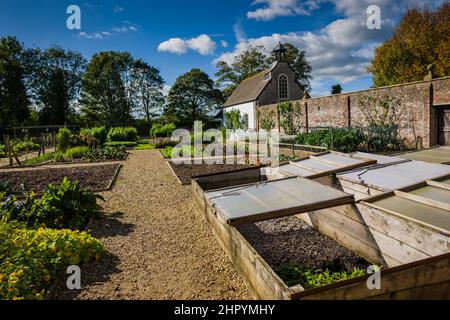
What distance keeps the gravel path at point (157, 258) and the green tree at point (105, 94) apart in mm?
39706

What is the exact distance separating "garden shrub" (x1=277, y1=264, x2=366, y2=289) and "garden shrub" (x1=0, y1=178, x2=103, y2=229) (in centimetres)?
419

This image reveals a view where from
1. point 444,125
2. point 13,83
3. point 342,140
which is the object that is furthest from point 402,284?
point 13,83

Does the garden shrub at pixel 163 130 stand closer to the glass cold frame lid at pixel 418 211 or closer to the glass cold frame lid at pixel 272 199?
the glass cold frame lid at pixel 272 199

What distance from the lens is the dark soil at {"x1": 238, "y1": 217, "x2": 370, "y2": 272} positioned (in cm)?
463

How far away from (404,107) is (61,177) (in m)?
15.7

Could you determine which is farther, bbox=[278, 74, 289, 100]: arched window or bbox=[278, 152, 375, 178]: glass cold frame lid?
bbox=[278, 74, 289, 100]: arched window

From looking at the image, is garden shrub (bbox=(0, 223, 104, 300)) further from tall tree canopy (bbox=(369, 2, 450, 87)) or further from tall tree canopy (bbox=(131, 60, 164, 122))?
tall tree canopy (bbox=(131, 60, 164, 122))

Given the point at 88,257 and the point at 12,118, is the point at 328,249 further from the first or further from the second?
the point at 12,118

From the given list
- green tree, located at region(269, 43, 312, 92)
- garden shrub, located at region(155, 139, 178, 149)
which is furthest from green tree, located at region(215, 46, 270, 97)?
garden shrub, located at region(155, 139, 178, 149)

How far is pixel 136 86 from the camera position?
5097cm

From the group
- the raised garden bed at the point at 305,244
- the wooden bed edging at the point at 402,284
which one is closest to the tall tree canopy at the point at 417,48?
the raised garden bed at the point at 305,244

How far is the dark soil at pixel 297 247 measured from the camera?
4.63 meters
